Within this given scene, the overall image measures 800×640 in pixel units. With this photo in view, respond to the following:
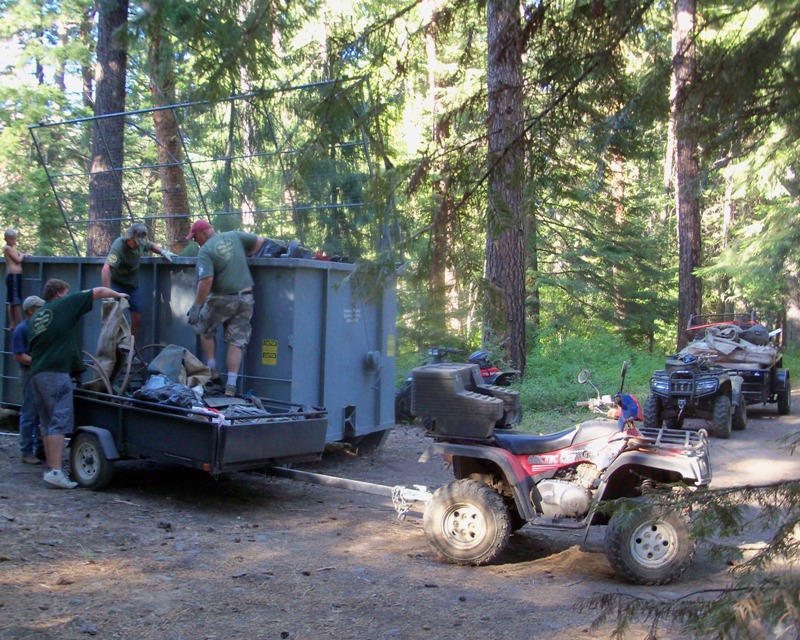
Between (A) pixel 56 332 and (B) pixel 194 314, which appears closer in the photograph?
(A) pixel 56 332

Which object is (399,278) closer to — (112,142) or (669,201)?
(112,142)

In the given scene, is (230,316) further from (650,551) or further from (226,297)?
(650,551)

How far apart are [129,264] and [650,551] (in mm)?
6413

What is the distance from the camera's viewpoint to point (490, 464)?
21.8 ft

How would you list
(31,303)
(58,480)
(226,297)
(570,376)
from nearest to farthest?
(58,480) < (31,303) < (226,297) < (570,376)

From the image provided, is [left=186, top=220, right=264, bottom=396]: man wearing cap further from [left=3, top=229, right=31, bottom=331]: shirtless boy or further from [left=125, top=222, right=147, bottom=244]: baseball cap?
[left=3, top=229, right=31, bottom=331]: shirtless boy

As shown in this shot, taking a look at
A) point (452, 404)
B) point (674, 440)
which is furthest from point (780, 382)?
Answer: point (452, 404)

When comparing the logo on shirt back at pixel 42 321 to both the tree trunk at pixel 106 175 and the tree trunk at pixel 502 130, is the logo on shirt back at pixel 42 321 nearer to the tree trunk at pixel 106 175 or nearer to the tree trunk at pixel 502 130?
the tree trunk at pixel 106 175

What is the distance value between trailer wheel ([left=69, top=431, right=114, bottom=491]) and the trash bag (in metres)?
0.64

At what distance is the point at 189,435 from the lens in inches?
292

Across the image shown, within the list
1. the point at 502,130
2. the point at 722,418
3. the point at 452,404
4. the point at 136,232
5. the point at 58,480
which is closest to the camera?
the point at 502,130

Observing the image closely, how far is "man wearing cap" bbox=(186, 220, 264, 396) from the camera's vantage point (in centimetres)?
875

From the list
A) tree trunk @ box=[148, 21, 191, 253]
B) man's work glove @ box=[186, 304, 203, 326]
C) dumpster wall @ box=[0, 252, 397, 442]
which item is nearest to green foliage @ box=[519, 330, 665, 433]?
dumpster wall @ box=[0, 252, 397, 442]

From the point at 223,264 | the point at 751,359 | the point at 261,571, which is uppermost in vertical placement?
the point at 223,264
